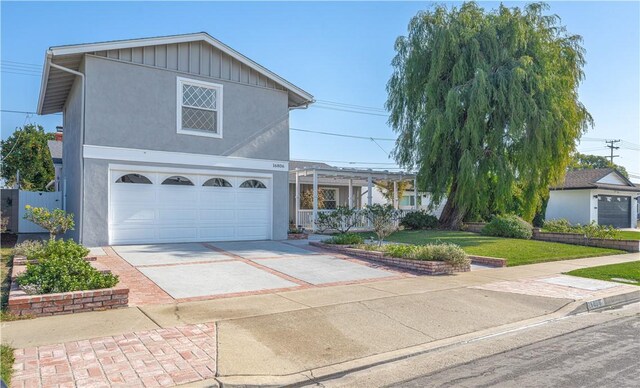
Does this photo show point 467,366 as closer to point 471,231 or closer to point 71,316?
point 71,316

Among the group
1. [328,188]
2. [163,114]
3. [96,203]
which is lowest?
[96,203]

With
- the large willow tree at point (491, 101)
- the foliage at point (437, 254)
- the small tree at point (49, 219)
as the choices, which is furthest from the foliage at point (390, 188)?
Result: the small tree at point (49, 219)

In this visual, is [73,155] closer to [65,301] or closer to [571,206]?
[65,301]

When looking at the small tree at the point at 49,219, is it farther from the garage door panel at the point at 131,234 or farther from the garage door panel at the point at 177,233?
the garage door panel at the point at 177,233

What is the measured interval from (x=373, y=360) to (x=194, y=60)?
41.4 ft

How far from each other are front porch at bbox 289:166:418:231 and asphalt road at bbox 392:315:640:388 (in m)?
14.0

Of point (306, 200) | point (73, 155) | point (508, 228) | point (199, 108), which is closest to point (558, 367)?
point (199, 108)

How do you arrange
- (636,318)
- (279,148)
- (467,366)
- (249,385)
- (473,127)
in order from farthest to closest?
(473,127) < (279,148) < (636,318) < (467,366) < (249,385)

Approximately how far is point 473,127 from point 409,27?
610 centimetres

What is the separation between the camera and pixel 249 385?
14.2ft

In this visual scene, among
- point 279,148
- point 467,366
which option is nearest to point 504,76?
point 279,148

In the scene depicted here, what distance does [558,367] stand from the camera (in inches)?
196

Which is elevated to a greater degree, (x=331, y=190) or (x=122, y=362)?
(x=331, y=190)

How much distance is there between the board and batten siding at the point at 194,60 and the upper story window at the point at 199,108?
0.44 meters
